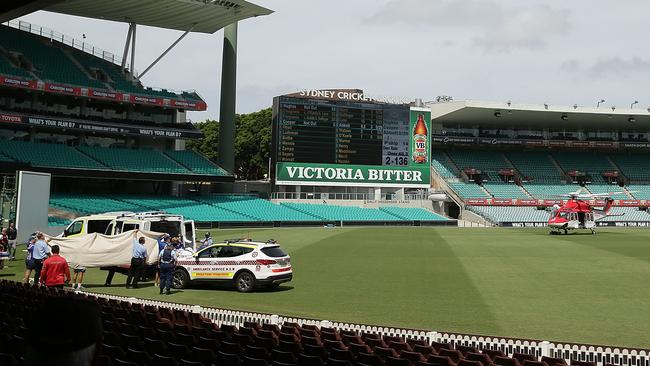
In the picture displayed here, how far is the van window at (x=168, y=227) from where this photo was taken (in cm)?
2194

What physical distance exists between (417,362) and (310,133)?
54.0 metres

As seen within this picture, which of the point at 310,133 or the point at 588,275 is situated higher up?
the point at 310,133

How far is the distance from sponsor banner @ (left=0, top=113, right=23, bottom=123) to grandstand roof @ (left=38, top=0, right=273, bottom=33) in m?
11.2

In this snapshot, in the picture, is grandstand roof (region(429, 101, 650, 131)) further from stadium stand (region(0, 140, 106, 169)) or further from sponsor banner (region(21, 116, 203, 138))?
stadium stand (region(0, 140, 106, 169))

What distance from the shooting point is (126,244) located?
2012 cm

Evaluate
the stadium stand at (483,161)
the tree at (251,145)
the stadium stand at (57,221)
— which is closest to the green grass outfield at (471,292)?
the stadium stand at (57,221)

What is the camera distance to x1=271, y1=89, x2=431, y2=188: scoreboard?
197ft

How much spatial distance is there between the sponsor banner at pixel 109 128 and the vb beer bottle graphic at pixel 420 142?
24614mm

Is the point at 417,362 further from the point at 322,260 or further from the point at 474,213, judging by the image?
the point at 474,213

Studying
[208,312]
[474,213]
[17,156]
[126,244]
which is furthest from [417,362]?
[474,213]

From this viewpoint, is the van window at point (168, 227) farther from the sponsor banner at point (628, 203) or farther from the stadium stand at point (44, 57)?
the sponsor banner at point (628, 203)

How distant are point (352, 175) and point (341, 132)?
4981 mm

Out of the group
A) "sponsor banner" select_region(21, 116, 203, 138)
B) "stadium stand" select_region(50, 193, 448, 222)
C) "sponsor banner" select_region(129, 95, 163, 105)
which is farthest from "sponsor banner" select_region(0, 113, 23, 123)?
"sponsor banner" select_region(129, 95, 163, 105)

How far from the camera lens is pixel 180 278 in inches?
762
